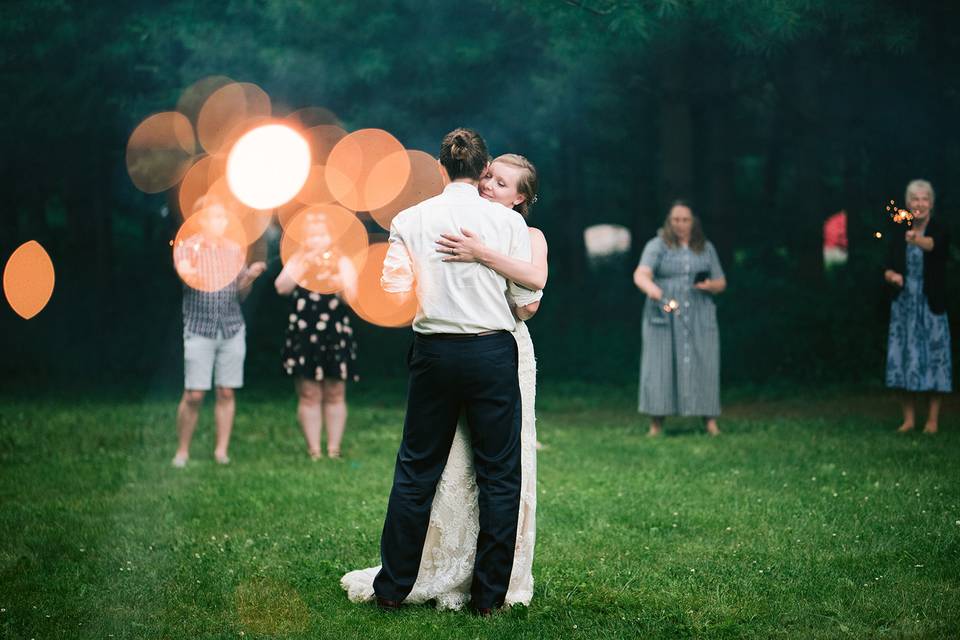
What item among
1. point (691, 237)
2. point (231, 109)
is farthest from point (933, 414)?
point (231, 109)

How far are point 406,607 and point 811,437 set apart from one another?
6378 millimetres

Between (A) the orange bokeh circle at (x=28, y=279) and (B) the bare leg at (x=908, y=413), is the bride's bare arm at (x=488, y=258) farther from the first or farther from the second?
(A) the orange bokeh circle at (x=28, y=279)

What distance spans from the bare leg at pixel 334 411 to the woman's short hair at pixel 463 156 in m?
5.23

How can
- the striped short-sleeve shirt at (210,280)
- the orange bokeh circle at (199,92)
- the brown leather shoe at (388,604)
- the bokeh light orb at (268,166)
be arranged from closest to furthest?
the brown leather shoe at (388,604) < the striped short-sleeve shirt at (210,280) < the orange bokeh circle at (199,92) < the bokeh light orb at (268,166)

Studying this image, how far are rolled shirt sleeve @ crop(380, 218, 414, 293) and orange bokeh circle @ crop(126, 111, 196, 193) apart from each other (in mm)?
12487

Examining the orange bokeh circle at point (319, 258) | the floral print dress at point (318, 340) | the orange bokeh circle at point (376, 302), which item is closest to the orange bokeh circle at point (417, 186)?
the orange bokeh circle at point (376, 302)

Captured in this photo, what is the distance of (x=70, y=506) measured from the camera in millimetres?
7953

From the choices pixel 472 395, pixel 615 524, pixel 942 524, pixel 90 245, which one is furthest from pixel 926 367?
pixel 90 245

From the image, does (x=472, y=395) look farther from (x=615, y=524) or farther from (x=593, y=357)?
(x=593, y=357)

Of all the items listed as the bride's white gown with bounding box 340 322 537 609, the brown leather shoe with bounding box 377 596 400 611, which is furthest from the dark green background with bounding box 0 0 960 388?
the brown leather shoe with bounding box 377 596 400 611

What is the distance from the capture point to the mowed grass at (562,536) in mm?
5137

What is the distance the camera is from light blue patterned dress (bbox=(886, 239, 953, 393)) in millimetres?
10289

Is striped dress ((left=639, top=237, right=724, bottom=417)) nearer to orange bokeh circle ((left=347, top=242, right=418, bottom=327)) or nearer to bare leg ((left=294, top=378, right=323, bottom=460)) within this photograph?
bare leg ((left=294, top=378, right=323, bottom=460))

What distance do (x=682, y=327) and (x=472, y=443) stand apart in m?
6.30
